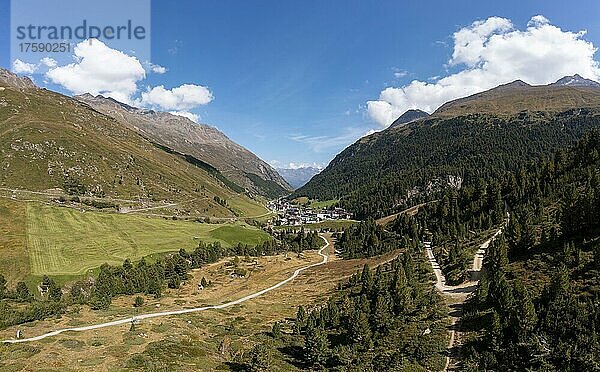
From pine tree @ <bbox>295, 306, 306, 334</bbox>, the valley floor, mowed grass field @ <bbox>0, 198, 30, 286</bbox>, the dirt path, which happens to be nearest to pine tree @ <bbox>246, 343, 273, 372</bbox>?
the valley floor

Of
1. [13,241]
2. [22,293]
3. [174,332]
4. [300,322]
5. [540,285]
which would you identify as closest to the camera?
[540,285]

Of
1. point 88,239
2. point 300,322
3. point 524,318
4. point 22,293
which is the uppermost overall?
point 88,239

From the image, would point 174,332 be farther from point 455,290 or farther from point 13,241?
point 13,241

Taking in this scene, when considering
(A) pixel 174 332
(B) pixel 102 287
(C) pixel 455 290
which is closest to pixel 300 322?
(A) pixel 174 332

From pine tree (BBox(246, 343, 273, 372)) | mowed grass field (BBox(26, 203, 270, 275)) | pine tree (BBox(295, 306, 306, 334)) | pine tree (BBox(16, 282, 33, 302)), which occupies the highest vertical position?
mowed grass field (BBox(26, 203, 270, 275))

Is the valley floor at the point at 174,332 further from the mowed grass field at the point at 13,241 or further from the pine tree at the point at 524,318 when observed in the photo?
the mowed grass field at the point at 13,241

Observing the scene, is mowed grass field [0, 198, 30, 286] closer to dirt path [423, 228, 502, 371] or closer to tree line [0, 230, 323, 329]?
tree line [0, 230, 323, 329]

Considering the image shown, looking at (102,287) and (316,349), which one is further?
(102,287)

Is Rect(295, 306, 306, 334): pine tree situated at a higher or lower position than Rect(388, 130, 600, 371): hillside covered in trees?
lower

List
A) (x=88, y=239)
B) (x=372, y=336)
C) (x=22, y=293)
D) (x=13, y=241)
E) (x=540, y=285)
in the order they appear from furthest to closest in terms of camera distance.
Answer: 1. (x=88, y=239)
2. (x=13, y=241)
3. (x=22, y=293)
4. (x=540, y=285)
5. (x=372, y=336)

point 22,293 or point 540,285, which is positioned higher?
point 540,285
